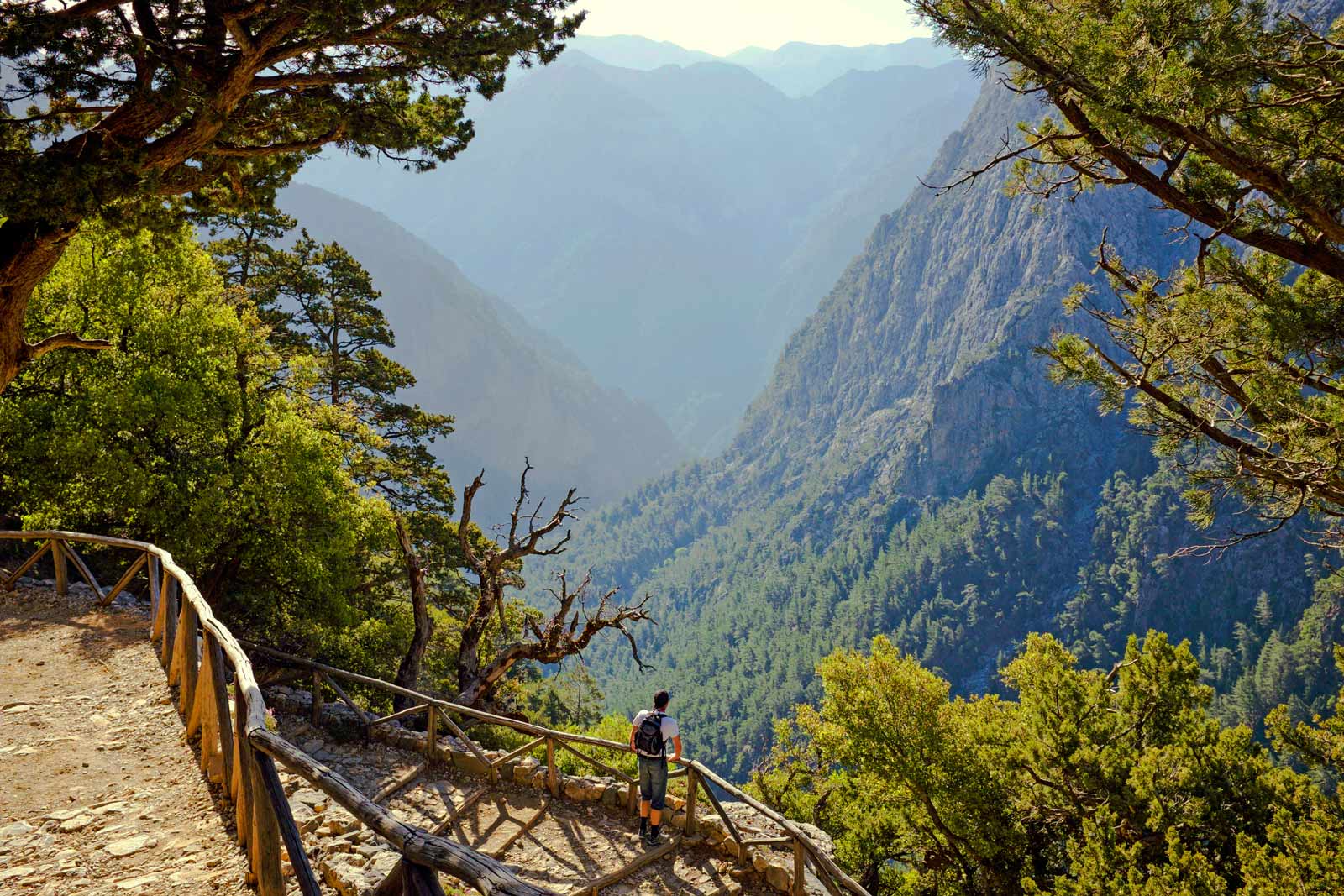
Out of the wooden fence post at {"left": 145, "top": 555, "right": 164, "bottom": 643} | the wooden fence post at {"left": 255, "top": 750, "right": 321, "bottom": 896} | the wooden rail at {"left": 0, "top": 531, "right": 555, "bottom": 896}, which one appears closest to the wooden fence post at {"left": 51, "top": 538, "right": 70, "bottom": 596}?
the wooden fence post at {"left": 145, "top": 555, "right": 164, "bottom": 643}

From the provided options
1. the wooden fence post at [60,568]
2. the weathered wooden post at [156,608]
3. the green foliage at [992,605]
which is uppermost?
the weathered wooden post at [156,608]

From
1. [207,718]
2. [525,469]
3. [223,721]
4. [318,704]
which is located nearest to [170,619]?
[207,718]

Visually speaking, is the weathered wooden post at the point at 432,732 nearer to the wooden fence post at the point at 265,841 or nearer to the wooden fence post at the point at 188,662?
the wooden fence post at the point at 188,662

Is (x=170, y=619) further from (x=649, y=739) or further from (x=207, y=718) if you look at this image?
(x=649, y=739)

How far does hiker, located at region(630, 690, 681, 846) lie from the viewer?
895 centimetres

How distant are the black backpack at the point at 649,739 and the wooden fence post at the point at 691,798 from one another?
615 mm

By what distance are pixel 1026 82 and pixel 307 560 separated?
1518 cm

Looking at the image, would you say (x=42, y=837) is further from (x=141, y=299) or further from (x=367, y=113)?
(x=141, y=299)

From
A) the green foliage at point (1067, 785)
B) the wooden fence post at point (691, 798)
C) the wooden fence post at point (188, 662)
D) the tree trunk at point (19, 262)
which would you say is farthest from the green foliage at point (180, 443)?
the green foliage at point (1067, 785)

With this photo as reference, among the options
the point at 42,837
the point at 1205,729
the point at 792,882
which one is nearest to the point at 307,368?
the point at 42,837

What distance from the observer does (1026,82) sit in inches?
328

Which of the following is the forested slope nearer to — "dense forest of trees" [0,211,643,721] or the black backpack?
"dense forest of trees" [0,211,643,721]

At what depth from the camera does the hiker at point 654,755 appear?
29.3 feet

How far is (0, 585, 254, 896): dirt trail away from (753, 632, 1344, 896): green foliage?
44.4 feet
